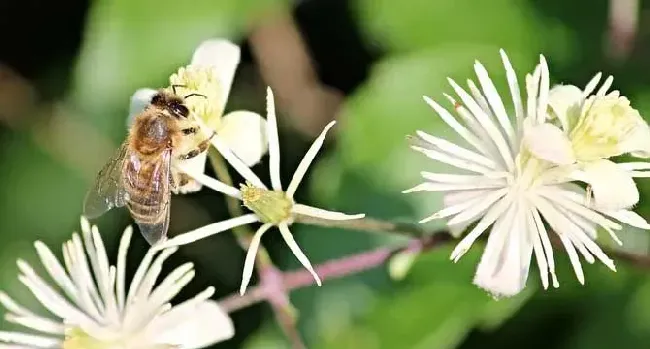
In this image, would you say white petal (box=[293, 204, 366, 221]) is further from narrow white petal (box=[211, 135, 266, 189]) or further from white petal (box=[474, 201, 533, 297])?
white petal (box=[474, 201, 533, 297])

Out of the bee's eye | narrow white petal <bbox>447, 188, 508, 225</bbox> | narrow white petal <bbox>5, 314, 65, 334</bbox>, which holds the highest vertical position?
the bee's eye

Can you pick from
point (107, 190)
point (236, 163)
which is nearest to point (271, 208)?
point (236, 163)

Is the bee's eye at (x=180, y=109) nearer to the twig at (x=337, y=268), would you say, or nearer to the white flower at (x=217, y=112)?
the white flower at (x=217, y=112)

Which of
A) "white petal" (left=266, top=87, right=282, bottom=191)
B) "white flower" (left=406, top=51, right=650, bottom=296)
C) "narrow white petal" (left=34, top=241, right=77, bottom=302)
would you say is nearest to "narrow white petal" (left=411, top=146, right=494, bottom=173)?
"white flower" (left=406, top=51, right=650, bottom=296)

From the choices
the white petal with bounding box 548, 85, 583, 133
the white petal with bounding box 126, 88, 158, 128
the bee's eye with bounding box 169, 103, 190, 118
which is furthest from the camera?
the white petal with bounding box 126, 88, 158, 128

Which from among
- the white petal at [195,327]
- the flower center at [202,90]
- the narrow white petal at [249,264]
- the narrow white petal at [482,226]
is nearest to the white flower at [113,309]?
the white petal at [195,327]

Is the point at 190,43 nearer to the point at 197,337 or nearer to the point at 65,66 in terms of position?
the point at 65,66

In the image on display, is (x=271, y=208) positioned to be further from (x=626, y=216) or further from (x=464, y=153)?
(x=626, y=216)
